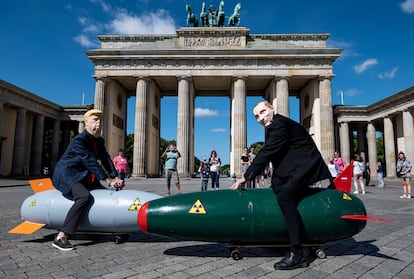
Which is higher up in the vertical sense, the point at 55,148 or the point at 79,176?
the point at 55,148

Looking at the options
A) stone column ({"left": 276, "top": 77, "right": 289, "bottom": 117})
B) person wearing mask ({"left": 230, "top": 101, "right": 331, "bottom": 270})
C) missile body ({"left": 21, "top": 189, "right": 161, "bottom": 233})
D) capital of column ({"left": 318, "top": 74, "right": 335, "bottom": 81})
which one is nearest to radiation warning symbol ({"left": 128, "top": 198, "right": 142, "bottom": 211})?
missile body ({"left": 21, "top": 189, "right": 161, "bottom": 233})

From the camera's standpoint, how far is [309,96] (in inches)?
1378

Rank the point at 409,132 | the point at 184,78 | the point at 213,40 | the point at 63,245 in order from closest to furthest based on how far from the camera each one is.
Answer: the point at 63,245, the point at 409,132, the point at 184,78, the point at 213,40

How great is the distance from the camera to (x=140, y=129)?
30625 mm

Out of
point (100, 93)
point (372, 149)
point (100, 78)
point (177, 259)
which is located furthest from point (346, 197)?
point (372, 149)

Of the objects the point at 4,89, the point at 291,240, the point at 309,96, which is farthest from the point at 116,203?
the point at 309,96

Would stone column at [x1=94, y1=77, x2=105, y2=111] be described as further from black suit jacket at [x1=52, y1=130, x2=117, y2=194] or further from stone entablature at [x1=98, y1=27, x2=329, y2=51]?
black suit jacket at [x1=52, y1=130, x2=117, y2=194]

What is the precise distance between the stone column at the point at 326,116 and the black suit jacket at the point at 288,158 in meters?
29.7

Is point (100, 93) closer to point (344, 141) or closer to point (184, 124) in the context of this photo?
point (184, 124)

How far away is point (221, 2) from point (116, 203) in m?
38.3

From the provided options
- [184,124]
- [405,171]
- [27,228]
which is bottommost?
[27,228]

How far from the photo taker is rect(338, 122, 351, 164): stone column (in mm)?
36625

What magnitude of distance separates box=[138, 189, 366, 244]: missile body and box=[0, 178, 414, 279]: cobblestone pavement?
0.34 metres

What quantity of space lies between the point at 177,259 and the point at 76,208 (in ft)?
5.43
